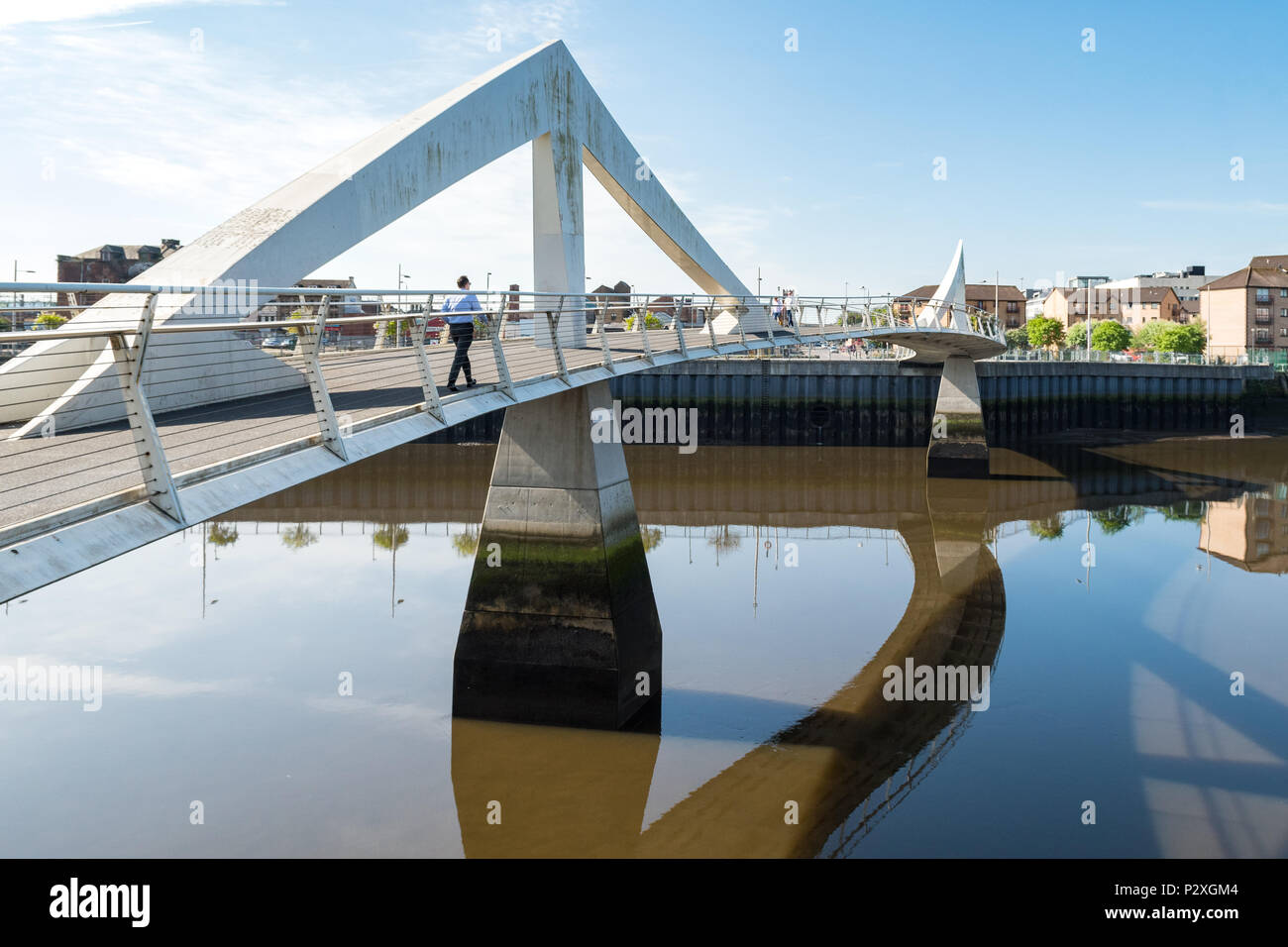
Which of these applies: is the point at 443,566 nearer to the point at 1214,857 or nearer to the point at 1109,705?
the point at 1109,705

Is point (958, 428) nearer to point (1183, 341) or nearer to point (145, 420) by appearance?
point (145, 420)

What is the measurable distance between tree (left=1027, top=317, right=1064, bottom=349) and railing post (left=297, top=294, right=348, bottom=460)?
77.0m

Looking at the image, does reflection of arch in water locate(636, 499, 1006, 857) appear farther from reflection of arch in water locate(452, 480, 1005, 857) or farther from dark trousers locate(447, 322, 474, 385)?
dark trousers locate(447, 322, 474, 385)

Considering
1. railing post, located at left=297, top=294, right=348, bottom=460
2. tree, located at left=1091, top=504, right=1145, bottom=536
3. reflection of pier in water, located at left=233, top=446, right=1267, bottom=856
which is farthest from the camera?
tree, located at left=1091, top=504, right=1145, bottom=536

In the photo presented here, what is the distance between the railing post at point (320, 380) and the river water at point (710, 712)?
363cm

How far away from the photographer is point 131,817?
832cm

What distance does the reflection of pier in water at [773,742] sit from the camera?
8508mm

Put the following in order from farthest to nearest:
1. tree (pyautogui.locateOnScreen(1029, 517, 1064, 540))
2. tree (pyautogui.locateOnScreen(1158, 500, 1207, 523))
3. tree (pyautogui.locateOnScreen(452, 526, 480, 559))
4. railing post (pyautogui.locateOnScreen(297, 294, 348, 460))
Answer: tree (pyautogui.locateOnScreen(1158, 500, 1207, 523)) < tree (pyautogui.locateOnScreen(1029, 517, 1064, 540)) < tree (pyautogui.locateOnScreen(452, 526, 480, 559)) < railing post (pyautogui.locateOnScreen(297, 294, 348, 460))

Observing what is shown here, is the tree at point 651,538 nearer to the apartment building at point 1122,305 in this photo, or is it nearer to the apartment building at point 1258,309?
the apartment building at point 1258,309

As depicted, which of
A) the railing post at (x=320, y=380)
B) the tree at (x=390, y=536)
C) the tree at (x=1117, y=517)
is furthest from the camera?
the tree at (x=1117, y=517)

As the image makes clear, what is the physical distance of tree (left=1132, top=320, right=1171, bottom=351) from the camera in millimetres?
73069

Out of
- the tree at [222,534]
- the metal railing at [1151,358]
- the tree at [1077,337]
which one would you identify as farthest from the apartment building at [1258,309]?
the tree at [222,534]

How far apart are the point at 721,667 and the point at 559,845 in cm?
433

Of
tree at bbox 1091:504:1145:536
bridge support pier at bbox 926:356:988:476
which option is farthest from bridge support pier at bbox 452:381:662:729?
bridge support pier at bbox 926:356:988:476
